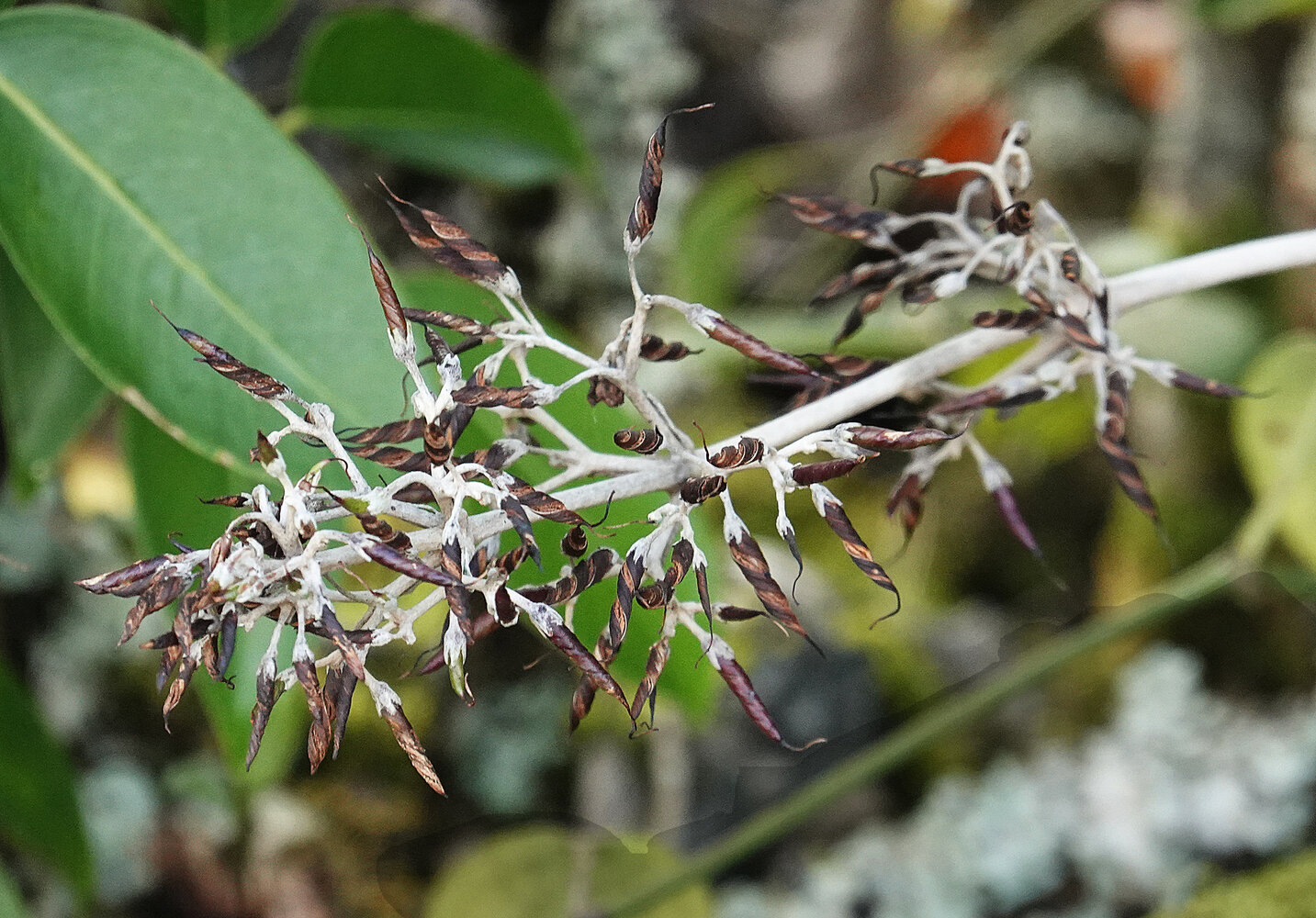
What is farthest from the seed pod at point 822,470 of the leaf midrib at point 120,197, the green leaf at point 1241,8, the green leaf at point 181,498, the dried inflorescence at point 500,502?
the green leaf at point 1241,8

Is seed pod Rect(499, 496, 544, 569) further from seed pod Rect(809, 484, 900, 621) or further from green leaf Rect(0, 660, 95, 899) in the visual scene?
green leaf Rect(0, 660, 95, 899)

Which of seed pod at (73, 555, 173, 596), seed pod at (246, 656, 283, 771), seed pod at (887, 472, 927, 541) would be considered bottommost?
seed pod at (887, 472, 927, 541)

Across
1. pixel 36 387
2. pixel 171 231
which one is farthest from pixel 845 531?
pixel 36 387

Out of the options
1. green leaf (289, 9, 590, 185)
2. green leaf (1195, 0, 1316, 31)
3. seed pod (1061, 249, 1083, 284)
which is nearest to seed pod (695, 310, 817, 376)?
seed pod (1061, 249, 1083, 284)

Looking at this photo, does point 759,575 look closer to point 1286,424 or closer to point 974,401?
point 974,401

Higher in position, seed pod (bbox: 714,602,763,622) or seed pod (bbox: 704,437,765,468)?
seed pod (bbox: 704,437,765,468)

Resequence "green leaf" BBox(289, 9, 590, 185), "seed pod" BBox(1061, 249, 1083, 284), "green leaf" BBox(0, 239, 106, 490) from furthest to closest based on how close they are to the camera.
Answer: "green leaf" BBox(289, 9, 590, 185)
"green leaf" BBox(0, 239, 106, 490)
"seed pod" BBox(1061, 249, 1083, 284)
